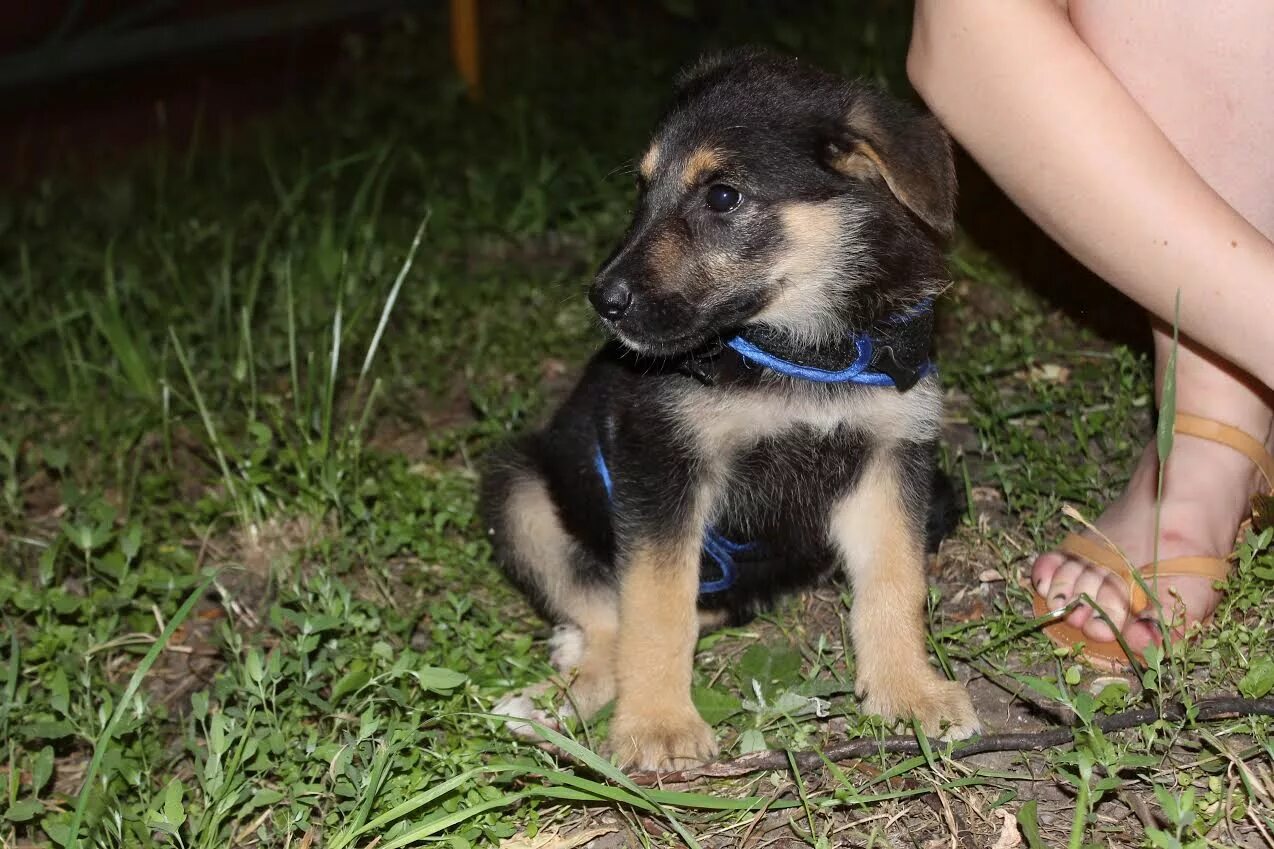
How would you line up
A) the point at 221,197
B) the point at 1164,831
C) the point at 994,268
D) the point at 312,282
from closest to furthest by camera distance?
1. the point at 1164,831
2. the point at 994,268
3. the point at 312,282
4. the point at 221,197

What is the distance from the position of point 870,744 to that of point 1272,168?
1.61 meters

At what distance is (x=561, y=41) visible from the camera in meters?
9.29

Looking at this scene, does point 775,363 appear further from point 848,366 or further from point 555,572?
point 555,572

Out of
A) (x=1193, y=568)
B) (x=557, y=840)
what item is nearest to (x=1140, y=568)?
(x=1193, y=568)

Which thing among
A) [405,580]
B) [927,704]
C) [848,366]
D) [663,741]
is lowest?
[405,580]

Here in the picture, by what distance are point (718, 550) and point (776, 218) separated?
0.83 m

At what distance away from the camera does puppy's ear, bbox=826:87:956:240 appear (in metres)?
2.71

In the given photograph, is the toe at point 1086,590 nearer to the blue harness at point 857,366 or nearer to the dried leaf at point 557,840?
the blue harness at point 857,366

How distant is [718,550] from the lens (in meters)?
3.30

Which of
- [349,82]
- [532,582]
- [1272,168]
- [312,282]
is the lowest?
[349,82]

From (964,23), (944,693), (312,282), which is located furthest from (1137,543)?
(312,282)

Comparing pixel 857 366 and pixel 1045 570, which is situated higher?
pixel 857 366

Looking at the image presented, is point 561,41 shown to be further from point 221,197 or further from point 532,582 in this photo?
point 532,582

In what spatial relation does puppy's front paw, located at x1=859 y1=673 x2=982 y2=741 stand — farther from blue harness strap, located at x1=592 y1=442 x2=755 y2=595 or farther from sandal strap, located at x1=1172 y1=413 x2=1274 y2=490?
sandal strap, located at x1=1172 y1=413 x2=1274 y2=490
